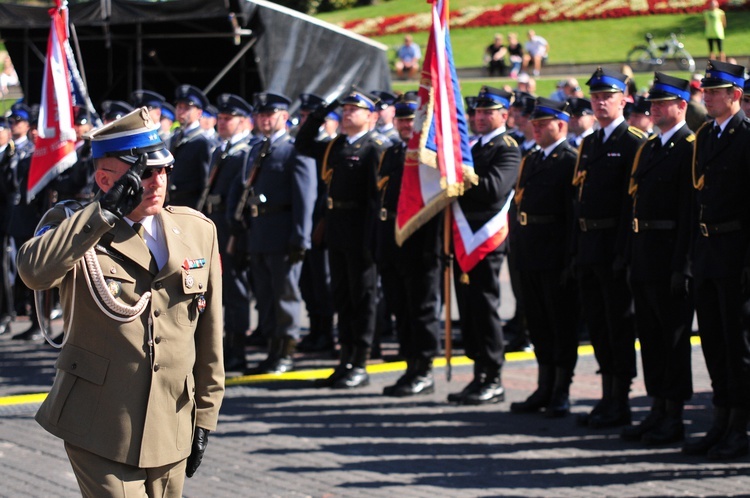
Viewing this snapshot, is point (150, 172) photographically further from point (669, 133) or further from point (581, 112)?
point (581, 112)

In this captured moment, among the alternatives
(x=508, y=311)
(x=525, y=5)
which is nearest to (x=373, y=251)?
(x=508, y=311)

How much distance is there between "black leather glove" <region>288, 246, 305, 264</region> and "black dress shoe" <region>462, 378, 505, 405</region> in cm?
204

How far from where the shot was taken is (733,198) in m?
7.33

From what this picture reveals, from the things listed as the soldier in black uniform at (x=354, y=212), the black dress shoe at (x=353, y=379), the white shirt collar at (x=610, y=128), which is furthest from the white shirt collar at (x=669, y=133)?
the black dress shoe at (x=353, y=379)

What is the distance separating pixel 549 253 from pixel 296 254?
2.45 m

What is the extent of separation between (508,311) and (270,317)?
15.2 ft

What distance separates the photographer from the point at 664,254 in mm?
7891

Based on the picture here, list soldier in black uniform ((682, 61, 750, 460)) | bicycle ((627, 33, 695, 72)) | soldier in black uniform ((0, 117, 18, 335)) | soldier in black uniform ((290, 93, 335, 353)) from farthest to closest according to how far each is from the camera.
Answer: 1. bicycle ((627, 33, 695, 72))
2. soldier in black uniform ((0, 117, 18, 335))
3. soldier in black uniform ((290, 93, 335, 353))
4. soldier in black uniform ((682, 61, 750, 460))

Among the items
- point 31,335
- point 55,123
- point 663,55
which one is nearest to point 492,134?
point 55,123

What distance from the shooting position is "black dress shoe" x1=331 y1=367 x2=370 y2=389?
998 centimetres

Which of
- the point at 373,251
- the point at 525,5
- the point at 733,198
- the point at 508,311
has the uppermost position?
the point at 525,5

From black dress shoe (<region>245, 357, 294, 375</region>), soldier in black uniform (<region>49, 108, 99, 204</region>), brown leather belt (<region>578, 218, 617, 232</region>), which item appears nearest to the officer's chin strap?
brown leather belt (<region>578, 218, 617, 232</region>)

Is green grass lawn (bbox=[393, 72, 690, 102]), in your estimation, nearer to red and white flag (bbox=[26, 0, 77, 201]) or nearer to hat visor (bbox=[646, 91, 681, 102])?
red and white flag (bbox=[26, 0, 77, 201])

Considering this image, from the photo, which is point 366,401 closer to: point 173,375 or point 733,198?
point 733,198
